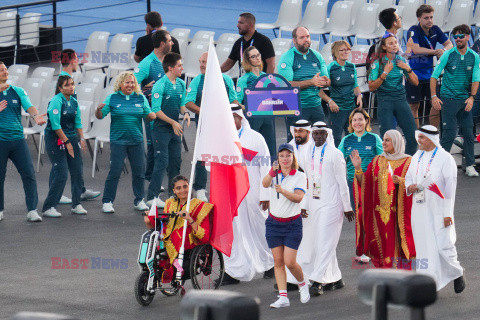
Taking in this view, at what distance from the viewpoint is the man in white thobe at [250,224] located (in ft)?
27.2

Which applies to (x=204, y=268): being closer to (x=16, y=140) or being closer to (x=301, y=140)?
(x=301, y=140)

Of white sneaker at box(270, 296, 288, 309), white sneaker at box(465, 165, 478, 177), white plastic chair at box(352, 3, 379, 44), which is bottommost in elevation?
white sneaker at box(270, 296, 288, 309)

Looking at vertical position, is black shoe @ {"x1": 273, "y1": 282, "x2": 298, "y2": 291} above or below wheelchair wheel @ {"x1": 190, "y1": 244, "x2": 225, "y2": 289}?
below

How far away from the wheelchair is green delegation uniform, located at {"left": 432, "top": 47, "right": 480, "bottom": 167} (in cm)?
534

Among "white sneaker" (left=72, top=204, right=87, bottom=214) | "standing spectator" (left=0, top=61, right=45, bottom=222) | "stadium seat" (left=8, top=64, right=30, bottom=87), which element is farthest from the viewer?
"stadium seat" (left=8, top=64, right=30, bottom=87)

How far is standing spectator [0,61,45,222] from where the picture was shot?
10.5 m

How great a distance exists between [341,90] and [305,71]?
0.54m

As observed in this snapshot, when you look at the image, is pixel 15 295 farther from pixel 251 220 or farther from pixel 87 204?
pixel 87 204

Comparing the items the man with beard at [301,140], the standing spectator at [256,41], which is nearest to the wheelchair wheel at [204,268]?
the man with beard at [301,140]

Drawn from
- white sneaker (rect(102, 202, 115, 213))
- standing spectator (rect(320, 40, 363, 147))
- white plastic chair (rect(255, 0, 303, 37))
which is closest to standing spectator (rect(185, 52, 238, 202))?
white sneaker (rect(102, 202, 115, 213))

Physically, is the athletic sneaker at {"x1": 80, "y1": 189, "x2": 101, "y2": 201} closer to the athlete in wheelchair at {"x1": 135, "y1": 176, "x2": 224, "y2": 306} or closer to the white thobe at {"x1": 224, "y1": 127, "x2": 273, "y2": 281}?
the white thobe at {"x1": 224, "y1": 127, "x2": 273, "y2": 281}

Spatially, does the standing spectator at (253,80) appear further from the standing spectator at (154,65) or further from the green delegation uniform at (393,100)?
the green delegation uniform at (393,100)

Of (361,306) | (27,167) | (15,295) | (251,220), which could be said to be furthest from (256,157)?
(27,167)

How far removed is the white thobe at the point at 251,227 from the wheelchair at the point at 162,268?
40cm
